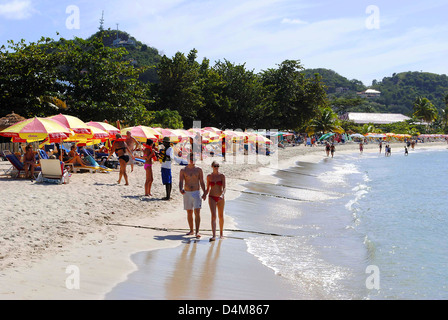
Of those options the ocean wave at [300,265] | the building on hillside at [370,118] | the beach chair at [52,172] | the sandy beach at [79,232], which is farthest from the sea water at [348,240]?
the building on hillside at [370,118]

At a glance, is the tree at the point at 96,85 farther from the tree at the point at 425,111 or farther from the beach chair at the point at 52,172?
the tree at the point at 425,111

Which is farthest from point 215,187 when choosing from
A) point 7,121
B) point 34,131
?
point 7,121

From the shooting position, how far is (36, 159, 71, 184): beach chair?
13078 millimetres

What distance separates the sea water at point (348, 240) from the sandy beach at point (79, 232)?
169 cm

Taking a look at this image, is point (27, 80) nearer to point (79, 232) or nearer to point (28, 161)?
point (28, 161)

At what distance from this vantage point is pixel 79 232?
8.35m

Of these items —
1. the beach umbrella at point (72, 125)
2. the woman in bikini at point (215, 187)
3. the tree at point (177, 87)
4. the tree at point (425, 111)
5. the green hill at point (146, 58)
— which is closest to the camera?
the woman in bikini at point (215, 187)

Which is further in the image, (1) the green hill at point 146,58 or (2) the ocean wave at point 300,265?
(1) the green hill at point 146,58

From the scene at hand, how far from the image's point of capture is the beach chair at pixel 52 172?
42.9ft

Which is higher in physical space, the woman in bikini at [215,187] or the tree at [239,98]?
the tree at [239,98]

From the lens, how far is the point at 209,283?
6.35 metres

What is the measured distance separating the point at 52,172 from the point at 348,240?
29.5ft

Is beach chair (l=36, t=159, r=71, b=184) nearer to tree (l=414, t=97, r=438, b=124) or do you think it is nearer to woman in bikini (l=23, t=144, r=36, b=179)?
woman in bikini (l=23, t=144, r=36, b=179)
